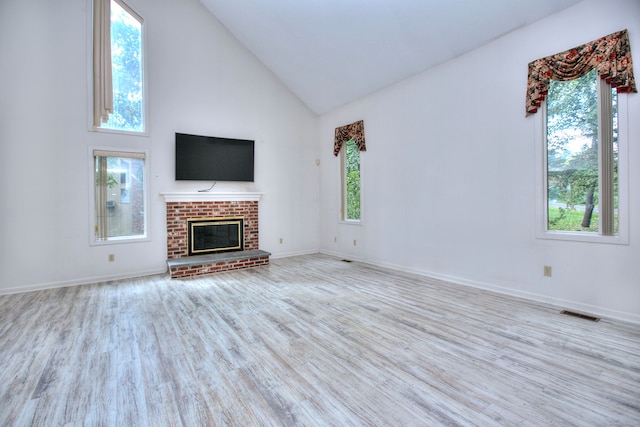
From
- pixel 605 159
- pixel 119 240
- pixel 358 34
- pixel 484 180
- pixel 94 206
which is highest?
pixel 358 34

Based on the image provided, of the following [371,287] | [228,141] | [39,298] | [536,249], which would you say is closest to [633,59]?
[536,249]

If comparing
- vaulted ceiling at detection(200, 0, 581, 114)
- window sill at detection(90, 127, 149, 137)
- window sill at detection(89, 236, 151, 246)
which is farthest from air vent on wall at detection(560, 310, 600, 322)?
window sill at detection(90, 127, 149, 137)

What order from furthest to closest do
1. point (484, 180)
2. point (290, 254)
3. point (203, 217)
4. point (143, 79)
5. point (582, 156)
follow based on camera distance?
point (290, 254) → point (203, 217) → point (143, 79) → point (484, 180) → point (582, 156)

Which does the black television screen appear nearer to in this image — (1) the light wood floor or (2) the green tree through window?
(2) the green tree through window

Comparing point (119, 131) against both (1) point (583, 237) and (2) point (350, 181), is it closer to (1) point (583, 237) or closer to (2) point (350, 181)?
(2) point (350, 181)

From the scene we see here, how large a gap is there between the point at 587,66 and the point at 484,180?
148 cm

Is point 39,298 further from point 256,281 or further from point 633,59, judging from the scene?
point 633,59

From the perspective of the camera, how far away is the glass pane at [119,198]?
4555mm

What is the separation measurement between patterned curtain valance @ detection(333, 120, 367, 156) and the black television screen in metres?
1.73

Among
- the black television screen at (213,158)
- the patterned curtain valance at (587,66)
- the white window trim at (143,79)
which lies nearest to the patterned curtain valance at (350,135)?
the black television screen at (213,158)

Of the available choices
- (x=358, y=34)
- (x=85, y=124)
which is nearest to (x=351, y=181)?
(x=358, y=34)

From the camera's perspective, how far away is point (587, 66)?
302cm

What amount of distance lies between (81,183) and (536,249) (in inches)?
239

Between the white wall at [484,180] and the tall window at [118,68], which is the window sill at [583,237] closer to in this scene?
the white wall at [484,180]
